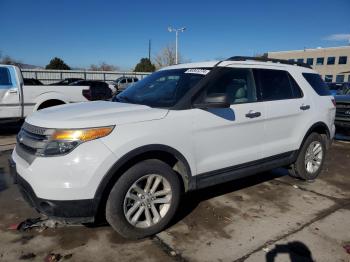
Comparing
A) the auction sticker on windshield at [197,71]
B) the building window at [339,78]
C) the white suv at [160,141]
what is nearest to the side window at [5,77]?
the white suv at [160,141]

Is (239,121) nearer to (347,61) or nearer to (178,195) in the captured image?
(178,195)

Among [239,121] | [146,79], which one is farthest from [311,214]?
[146,79]

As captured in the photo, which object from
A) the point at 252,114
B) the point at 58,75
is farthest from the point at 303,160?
the point at 58,75

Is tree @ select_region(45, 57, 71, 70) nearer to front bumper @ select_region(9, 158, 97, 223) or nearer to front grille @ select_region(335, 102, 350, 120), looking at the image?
front grille @ select_region(335, 102, 350, 120)

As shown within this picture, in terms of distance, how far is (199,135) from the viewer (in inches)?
138

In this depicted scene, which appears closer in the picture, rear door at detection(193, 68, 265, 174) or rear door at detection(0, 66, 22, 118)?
rear door at detection(193, 68, 265, 174)

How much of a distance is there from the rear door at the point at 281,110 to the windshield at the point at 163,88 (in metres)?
0.98

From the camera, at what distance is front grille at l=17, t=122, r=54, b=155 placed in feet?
9.57

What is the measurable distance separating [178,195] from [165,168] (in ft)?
1.27

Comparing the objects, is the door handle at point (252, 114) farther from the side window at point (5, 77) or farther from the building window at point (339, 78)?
the building window at point (339, 78)

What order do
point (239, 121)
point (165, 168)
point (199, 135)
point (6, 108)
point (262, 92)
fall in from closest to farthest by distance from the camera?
point (165, 168)
point (199, 135)
point (239, 121)
point (262, 92)
point (6, 108)

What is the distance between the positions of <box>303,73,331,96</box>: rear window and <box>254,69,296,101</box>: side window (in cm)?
54

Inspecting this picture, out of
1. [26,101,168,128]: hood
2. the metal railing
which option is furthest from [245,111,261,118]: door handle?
the metal railing

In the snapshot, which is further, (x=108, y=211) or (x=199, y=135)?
(x=199, y=135)
